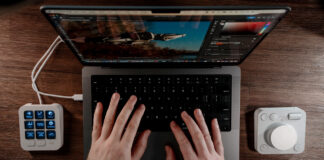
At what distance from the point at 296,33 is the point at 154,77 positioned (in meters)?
0.52

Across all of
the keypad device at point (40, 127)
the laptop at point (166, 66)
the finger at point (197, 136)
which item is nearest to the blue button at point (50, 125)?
the keypad device at point (40, 127)

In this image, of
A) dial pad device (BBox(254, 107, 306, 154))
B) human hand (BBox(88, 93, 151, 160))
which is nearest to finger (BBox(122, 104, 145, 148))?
human hand (BBox(88, 93, 151, 160))

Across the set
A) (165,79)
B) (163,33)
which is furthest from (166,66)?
(163,33)

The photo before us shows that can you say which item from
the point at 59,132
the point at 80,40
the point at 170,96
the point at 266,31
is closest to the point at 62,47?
the point at 80,40

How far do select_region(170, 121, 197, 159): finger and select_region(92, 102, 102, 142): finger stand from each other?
0.77ft

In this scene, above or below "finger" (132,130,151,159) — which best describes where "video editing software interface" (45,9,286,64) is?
above

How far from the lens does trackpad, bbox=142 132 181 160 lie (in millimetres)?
770

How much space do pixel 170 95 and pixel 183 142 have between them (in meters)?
0.16

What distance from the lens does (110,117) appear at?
72 centimetres

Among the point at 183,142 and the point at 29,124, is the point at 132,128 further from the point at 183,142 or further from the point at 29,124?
the point at 29,124

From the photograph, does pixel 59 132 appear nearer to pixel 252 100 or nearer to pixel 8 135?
pixel 8 135

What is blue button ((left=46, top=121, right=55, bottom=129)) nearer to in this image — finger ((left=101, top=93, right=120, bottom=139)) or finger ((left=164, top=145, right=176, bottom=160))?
finger ((left=101, top=93, right=120, bottom=139))

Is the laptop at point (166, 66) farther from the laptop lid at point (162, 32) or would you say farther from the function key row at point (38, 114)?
the function key row at point (38, 114)

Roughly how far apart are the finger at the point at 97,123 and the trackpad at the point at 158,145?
0.56 feet
